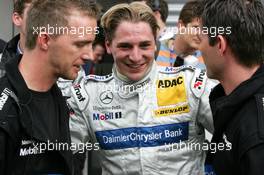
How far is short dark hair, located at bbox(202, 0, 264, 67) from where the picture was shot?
1.87 metres

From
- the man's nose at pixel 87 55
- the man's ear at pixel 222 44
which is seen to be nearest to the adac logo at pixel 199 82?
the man's ear at pixel 222 44

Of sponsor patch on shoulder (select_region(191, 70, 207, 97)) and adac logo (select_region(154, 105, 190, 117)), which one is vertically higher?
sponsor patch on shoulder (select_region(191, 70, 207, 97))

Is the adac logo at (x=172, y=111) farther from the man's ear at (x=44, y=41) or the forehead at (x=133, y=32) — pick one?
the man's ear at (x=44, y=41)

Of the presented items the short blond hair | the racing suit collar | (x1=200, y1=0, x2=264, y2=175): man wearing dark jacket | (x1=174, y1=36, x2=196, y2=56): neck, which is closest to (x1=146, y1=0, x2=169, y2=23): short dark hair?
(x1=174, y1=36, x2=196, y2=56): neck

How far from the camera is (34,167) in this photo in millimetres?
1935

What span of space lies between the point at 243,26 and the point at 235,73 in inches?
7.1

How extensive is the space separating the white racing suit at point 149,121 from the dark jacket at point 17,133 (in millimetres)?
410

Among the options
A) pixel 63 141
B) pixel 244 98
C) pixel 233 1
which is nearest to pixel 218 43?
pixel 233 1

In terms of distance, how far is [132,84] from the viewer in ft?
7.91

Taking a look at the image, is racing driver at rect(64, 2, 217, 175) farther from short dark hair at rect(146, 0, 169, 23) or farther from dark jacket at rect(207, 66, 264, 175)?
short dark hair at rect(146, 0, 169, 23)

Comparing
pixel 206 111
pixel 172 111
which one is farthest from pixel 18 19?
pixel 206 111

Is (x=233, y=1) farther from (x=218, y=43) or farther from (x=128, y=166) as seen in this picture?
(x=128, y=166)

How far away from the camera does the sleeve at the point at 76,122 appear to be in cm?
242

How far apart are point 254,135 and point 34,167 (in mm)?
854
